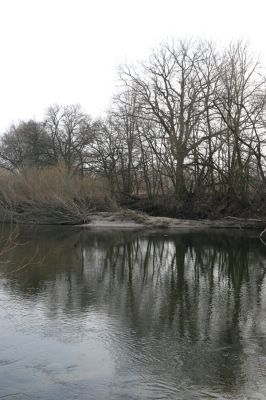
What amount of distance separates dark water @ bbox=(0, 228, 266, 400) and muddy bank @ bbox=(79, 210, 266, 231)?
44.1ft

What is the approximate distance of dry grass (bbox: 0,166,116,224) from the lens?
109 feet

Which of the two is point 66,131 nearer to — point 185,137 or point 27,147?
point 27,147

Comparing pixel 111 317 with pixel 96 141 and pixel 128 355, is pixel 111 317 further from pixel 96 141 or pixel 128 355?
pixel 96 141

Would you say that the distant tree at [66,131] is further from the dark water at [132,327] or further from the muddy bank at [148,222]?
the dark water at [132,327]

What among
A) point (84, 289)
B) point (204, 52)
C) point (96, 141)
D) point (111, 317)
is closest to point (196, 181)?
point (204, 52)

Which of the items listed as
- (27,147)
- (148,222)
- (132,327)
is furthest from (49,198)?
(27,147)

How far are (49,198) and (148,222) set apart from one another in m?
7.21

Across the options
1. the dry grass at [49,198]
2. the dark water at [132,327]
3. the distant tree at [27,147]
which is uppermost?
the distant tree at [27,147]

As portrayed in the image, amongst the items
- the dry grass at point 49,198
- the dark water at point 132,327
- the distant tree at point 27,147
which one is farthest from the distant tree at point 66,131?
the dark water at point 132,327

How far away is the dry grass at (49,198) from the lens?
1309 inches

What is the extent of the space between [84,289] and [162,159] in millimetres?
26213

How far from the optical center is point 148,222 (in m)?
33.1

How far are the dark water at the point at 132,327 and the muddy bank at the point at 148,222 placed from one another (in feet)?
44.1

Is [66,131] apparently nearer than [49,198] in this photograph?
No
